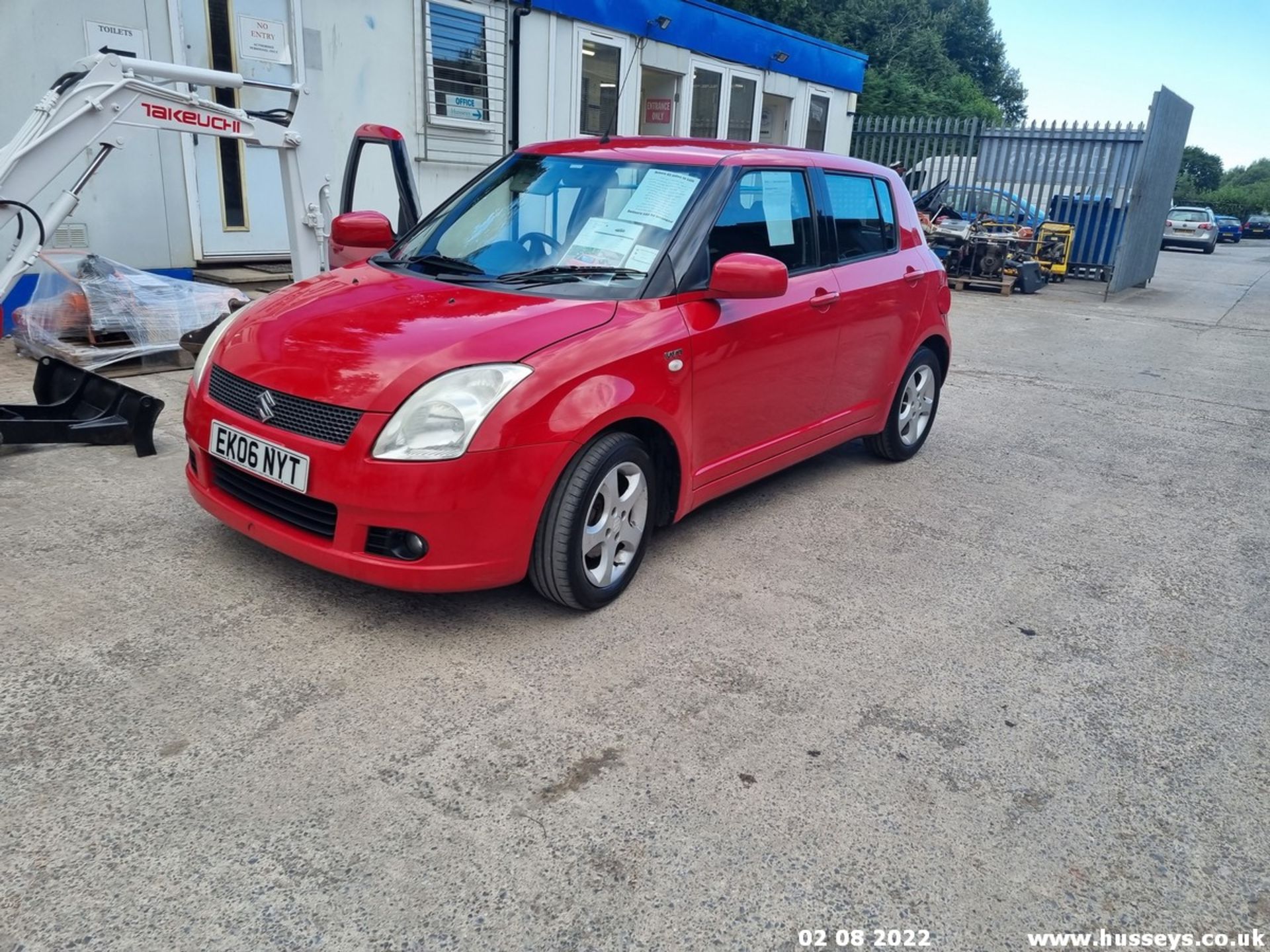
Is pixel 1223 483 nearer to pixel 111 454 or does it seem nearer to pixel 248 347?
pixel 248 347

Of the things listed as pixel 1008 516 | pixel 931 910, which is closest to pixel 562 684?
pixel 931 910

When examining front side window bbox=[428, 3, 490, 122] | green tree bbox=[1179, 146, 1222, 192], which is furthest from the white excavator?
green tree bbox=[1179, 146, 1222, 192]

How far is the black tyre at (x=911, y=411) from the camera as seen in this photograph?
17.6ft

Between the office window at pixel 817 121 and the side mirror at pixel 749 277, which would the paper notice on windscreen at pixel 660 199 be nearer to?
the side mirror at pixel 749 277

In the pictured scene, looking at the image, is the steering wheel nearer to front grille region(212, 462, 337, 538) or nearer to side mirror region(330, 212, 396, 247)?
side mirror region(330, 212, 396, 247)

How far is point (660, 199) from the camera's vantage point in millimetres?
3896

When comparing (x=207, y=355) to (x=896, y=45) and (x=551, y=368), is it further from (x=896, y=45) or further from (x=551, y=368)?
(x=896, y=45)

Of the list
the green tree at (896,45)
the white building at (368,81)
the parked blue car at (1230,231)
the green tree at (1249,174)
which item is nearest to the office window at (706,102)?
the white building at (368,81)

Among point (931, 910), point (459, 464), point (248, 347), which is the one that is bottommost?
point (931, 910)

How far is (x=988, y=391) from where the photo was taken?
7.77 metres

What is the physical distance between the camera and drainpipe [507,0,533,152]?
986cm

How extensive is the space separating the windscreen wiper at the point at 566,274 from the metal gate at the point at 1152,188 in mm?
13754

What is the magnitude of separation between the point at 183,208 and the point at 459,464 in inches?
248

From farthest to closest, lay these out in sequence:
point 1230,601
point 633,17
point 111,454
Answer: point 633,17 < point 111,454 < point 1230,601
